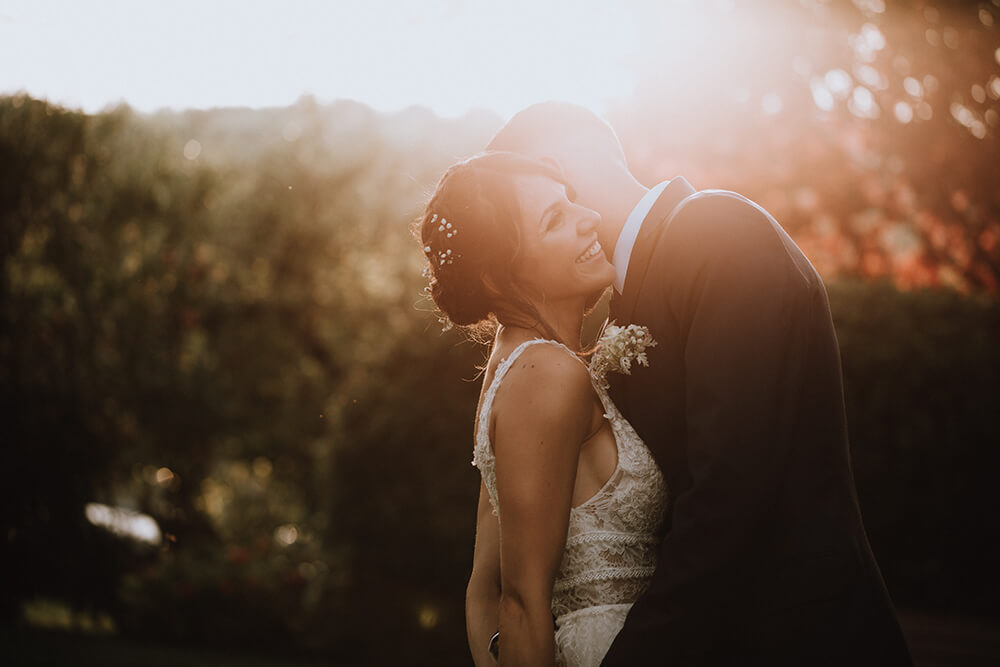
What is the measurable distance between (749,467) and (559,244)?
89cm

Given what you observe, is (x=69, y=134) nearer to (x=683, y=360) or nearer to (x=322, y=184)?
Result: (x=322, y=184)

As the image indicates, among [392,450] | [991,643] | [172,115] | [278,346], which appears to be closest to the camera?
[991,643]

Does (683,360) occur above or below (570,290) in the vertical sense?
below

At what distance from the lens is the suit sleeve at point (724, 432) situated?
2.10 meters

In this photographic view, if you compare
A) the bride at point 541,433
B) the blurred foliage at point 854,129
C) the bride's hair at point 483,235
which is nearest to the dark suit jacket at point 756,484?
the bride at point 541,433

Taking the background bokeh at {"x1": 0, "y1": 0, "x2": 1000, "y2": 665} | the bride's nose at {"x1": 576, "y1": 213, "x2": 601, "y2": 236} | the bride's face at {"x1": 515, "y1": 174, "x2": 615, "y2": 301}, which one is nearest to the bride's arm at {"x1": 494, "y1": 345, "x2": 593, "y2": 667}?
the bride's face at {"x1": 515, "y1": 174, "x2": 615, "y2": 301}

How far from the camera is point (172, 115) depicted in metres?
16.3

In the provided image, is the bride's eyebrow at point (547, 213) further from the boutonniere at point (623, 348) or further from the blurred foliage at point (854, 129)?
the blurred foliage at point (854, 129)

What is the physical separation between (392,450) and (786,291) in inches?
244

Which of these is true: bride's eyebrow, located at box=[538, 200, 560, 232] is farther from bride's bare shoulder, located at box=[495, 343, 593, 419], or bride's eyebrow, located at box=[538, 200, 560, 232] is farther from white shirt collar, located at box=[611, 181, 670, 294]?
bride's bare shoulder, located at box=[495, 343, 593, 419]

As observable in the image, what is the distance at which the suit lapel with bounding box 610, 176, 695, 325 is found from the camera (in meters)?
2.50

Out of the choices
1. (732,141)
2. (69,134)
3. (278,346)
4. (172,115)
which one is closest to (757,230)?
(732,141)

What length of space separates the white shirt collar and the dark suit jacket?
0.18 meters

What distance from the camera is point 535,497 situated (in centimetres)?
236
